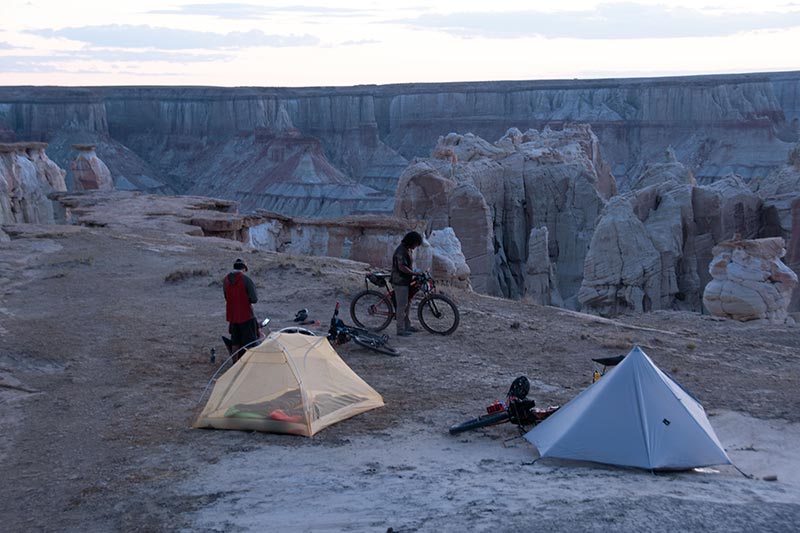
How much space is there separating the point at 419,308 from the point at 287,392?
366 cm

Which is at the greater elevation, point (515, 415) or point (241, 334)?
point (241, 334)

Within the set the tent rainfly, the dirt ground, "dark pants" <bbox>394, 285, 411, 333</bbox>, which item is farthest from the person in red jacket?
"dark pants" <bbox>394, 285, 411, 333</bbox>

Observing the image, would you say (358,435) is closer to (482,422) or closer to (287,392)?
(287,392)

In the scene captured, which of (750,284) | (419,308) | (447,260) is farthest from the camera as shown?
(447,260)

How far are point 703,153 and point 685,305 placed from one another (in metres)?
60.1

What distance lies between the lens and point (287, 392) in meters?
8.33

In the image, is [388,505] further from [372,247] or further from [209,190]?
[209,190]

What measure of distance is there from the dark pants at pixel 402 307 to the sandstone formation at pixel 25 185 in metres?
29.3

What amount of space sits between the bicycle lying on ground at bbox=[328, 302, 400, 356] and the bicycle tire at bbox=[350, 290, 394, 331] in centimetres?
85

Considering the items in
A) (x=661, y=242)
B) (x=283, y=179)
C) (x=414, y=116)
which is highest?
(x=414, y=116)

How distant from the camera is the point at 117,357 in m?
10.7

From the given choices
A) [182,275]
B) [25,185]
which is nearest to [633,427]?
[182,275]

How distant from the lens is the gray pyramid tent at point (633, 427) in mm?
7215

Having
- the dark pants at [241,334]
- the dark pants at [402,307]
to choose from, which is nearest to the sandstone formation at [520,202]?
the dark pants at [402,307]
